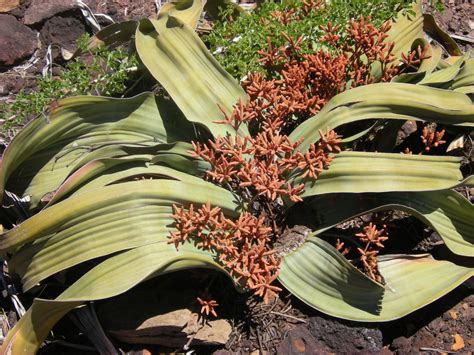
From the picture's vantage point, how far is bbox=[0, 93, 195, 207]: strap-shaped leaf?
1893 mm

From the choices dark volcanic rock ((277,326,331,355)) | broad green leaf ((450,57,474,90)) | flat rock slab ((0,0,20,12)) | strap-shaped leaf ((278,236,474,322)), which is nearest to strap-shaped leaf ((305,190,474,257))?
strap-shaped leaf ((278,236,474,322))

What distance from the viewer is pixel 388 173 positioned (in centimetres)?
171

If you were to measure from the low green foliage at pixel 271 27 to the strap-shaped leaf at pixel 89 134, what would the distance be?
0.29 m

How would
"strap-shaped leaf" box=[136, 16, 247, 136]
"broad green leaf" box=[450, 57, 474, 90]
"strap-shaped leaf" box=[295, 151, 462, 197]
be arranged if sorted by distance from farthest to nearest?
"broad green leaf" box=[450, 57, 474, 90] → "strap-shaped leaf" box=[136, 16, 247, 136] → "strap-shaped leaf" box=[295, 151, 462, 197]

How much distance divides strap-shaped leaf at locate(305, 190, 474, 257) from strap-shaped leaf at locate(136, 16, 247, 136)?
1.34 feet

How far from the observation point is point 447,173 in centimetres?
173

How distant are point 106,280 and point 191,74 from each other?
0.73m

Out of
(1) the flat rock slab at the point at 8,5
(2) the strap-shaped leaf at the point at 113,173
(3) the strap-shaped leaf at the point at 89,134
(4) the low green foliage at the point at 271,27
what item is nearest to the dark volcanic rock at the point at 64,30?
(1) the flat rock slab at the point at 8,5

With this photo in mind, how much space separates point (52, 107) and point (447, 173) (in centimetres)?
120

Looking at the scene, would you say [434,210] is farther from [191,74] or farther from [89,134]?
[89,134]

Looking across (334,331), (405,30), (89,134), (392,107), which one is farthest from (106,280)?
(405,30)

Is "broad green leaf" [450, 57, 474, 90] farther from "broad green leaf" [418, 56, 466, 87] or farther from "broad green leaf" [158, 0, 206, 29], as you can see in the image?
"broad green leaf" [158, 0, 206, 29]

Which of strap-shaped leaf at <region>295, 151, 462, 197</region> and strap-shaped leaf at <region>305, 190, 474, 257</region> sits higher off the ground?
strap-shaped leaf at <region>295, 151, 462, 197</region>

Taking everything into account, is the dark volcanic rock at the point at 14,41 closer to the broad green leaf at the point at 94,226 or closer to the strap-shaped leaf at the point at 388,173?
the broad green leaf at the point at 94,226
